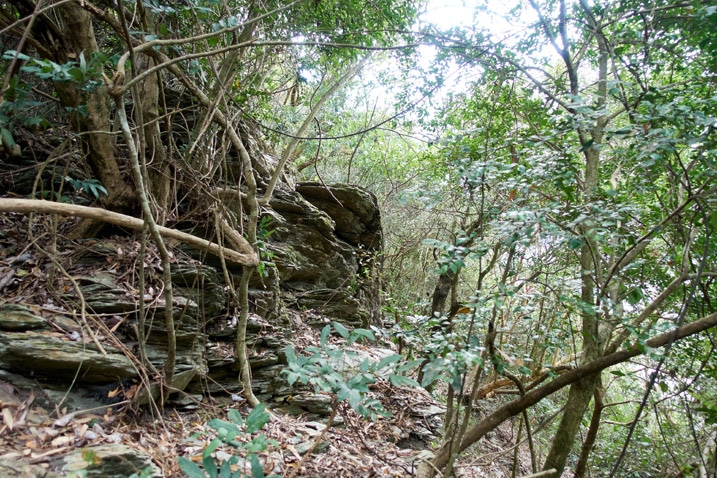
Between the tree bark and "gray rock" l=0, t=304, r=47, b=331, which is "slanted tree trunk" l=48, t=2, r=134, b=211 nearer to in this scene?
"gray rock" l=0, t=304, r=47, b=331

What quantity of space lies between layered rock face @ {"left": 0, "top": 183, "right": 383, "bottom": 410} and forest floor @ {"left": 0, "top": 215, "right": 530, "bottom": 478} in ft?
0.73

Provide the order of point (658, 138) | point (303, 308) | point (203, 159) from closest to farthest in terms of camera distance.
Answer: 1. point (658, 138)
2. point (203, 159)
3. point (303, 308)

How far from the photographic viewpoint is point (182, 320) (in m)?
3.61

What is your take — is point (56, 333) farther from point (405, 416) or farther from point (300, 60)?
point (300, 60)

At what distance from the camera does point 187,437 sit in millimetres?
3031

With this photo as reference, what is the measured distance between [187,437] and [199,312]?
46.9 inches

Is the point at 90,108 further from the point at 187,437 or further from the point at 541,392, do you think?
the point at 541,392

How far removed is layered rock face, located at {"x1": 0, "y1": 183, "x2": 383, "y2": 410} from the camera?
9.43 ft

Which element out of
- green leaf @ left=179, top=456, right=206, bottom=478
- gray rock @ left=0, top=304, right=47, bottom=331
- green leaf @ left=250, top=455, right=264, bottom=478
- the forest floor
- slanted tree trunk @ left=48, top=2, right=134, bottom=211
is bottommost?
the forest floor

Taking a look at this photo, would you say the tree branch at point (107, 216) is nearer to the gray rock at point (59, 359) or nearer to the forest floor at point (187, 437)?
the gray rock at point (59, 359)

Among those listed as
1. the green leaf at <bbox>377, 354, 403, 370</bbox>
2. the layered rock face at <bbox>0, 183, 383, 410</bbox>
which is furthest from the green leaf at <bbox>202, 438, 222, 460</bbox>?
Answer: the layered rock face at <bbox>0, 183, 383, 410</bbox>

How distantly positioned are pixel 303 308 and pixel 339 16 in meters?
3.92

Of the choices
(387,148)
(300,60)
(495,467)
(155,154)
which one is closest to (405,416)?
(495,467)

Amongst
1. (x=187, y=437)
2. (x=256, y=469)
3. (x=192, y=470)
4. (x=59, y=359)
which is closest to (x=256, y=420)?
(x=256, y=469)
